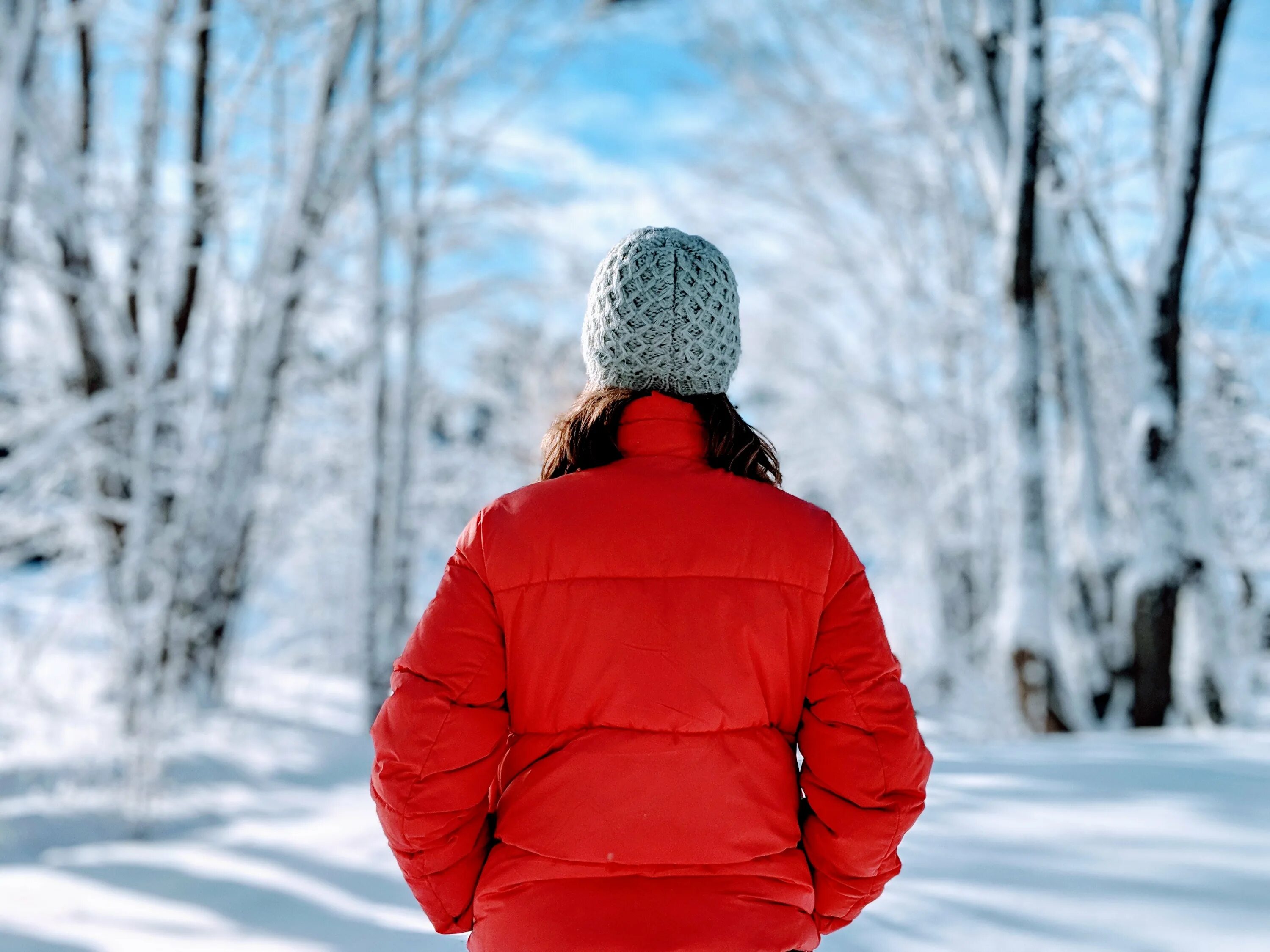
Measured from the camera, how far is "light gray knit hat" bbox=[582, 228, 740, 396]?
1423 millimetres

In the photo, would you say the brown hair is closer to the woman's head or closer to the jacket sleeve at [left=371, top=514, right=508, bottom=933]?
the woman's head

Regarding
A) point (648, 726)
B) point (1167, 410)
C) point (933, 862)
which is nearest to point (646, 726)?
point (648, 726)

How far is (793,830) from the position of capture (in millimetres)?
1284

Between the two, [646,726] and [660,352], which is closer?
[646,726]

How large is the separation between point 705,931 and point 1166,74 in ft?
24.5

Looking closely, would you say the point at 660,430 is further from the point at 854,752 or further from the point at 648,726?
the point at 854,752

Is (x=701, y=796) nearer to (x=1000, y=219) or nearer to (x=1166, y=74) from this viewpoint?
(x=1000, y=219)

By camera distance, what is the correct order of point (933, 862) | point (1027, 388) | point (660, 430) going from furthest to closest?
point (1027, 388) → point (933, 862) → point (660, 430)

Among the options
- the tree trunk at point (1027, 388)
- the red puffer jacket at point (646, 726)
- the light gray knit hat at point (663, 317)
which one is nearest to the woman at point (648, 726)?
the red puffer jacket at point (646, 726)

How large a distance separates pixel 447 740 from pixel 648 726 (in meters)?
0.28

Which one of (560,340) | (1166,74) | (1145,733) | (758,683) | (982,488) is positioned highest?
(1166,74)

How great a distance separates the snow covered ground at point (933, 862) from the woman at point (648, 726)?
132 centimetres

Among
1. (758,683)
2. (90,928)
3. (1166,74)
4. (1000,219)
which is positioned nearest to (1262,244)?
(1166,74)

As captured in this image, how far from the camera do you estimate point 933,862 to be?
2.74 meters
